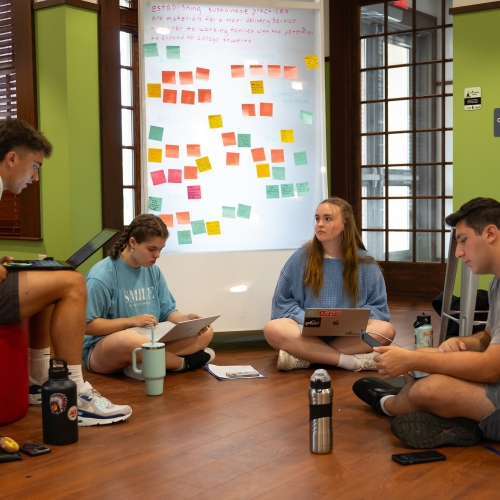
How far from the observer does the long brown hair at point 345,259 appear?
363 centimetres

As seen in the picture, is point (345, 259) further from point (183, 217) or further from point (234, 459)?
point (234, 459)

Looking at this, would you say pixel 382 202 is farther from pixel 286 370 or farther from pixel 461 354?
pixel 461 354

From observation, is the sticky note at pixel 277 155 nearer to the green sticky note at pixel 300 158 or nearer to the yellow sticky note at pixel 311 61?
the green sticky note at pixel 300 158

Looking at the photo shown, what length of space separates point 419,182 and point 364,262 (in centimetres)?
270

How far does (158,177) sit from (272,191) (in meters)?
0.66

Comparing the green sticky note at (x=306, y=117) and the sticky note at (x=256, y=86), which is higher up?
the sticky note at (x=256, y=86)

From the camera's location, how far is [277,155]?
4.26 m

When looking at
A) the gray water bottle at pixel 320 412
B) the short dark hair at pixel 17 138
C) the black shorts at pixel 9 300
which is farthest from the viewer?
the short dark hair at pixel 17 138

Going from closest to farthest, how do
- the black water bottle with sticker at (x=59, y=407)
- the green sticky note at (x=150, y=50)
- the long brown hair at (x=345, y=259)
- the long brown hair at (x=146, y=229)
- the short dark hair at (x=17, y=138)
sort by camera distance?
the black water bottle with sticker at (x=59, y=407) < the short dark hair at (x=17, y=138) < the long brown hair at (x=146, y=229) < the long brown hair at (x=345, y=259) < the green sticky note at (x=150, y=50)

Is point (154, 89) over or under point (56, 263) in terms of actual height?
over

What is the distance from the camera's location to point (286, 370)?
354 centimetres

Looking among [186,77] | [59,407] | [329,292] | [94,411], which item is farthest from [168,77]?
[59,407]

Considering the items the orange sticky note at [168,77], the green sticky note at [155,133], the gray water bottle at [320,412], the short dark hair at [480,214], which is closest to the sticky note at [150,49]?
the orange sticky note at [168,77]

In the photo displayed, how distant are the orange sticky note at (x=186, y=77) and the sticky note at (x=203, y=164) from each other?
0.43 meters
